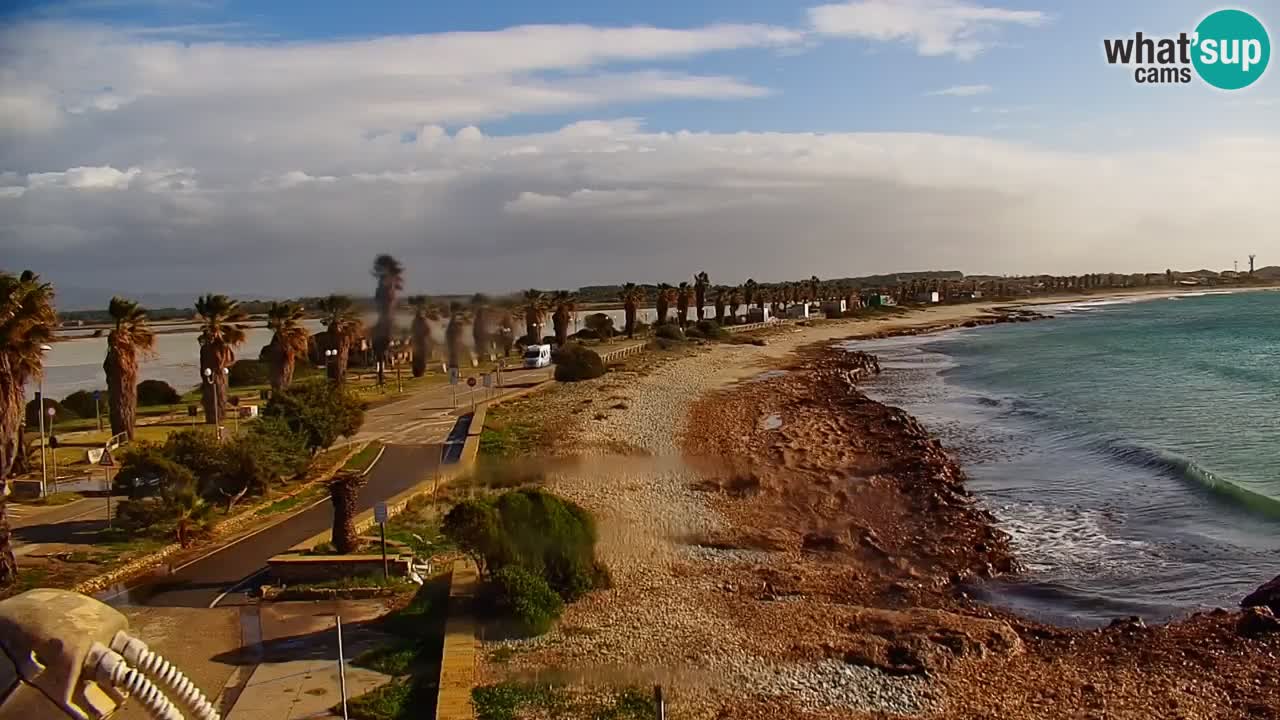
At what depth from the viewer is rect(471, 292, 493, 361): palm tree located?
18125 millimetres

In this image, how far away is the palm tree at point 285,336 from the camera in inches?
1347

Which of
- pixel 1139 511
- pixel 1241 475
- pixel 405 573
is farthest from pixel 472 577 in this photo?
pixel 1241 475

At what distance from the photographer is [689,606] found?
15523 mm

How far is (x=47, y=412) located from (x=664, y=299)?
64048mm

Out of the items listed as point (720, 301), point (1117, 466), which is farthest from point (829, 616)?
point (720, 301)

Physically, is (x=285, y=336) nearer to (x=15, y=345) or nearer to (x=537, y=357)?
(x=15, y=345)

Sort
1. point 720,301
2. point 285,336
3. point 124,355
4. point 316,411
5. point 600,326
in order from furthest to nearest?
point 720,301, point 600,326, point 285,336, point 124,355, point 316,411

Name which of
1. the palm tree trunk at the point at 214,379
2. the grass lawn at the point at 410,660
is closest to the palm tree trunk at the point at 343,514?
the grass lawn at the point at 410,660

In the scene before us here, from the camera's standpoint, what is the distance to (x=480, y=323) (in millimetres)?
18719

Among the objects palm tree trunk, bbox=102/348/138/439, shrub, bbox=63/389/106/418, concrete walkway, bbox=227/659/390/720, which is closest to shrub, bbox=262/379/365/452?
palm tree trunk, bbox=102/348/138/439

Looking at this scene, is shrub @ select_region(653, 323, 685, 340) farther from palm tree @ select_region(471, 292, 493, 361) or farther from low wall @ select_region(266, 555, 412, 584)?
low wall @ select_region(266, 555, 412, 584)

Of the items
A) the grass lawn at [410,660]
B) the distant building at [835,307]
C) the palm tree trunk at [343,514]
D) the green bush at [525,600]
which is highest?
the distant building at [835,307]

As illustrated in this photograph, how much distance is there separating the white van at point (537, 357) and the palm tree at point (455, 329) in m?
34.2

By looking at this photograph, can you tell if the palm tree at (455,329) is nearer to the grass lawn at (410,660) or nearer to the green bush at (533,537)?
the green bush at (533,537)
